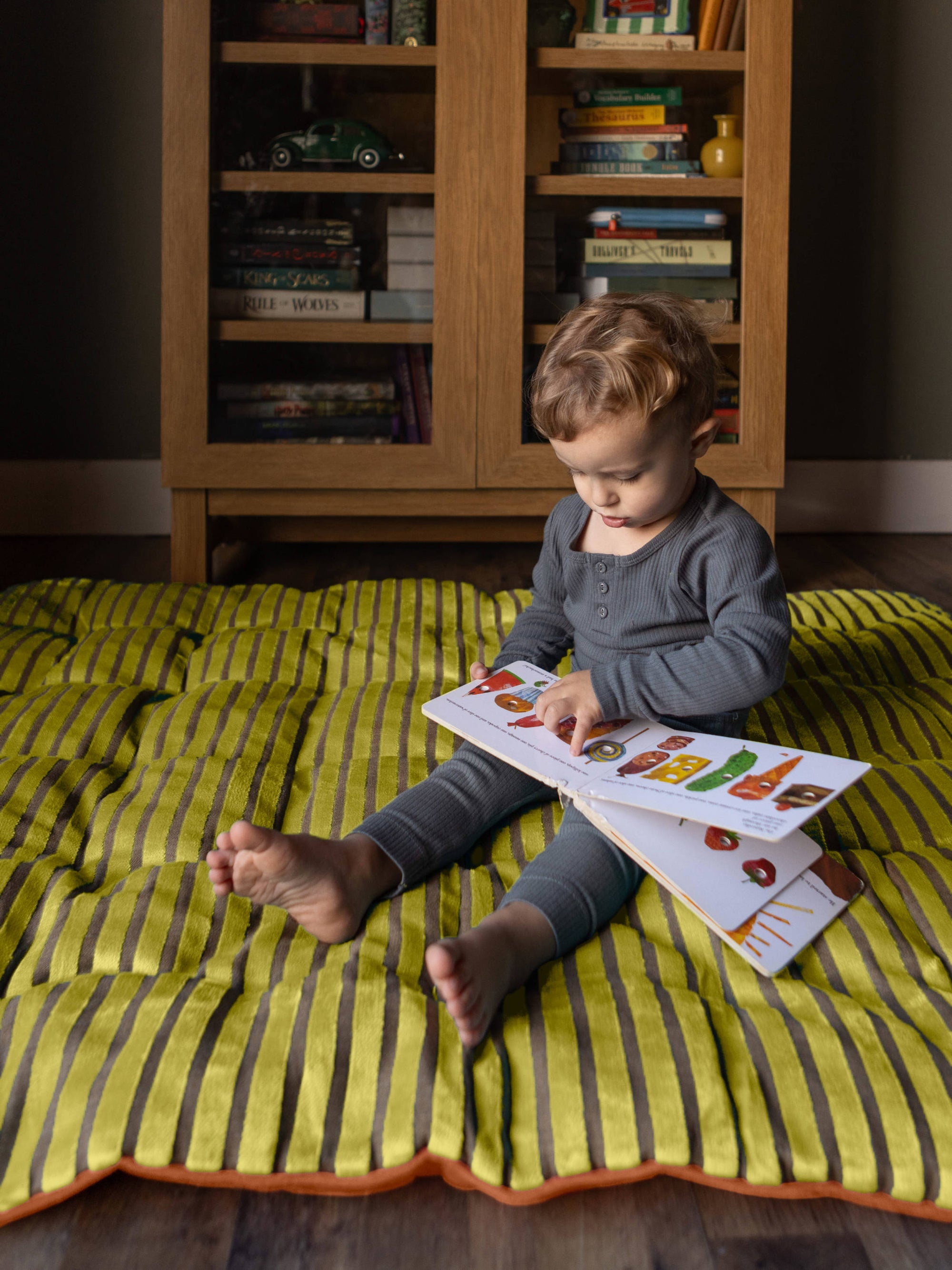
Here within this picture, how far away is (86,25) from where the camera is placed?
212 cm

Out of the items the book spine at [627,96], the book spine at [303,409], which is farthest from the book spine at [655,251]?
the book spine at [303,409]

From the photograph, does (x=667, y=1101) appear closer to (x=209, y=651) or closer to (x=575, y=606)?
(x=575, y=606)

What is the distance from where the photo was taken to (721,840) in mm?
779

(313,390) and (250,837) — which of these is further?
(313,390)

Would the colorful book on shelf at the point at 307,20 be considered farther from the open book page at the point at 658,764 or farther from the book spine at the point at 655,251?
the open book page at the point at 658,764

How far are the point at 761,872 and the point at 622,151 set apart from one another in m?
1.39

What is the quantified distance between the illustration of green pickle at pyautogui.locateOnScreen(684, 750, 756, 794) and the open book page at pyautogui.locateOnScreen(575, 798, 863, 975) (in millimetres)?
49

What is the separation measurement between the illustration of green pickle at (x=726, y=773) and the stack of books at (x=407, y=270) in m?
1.22

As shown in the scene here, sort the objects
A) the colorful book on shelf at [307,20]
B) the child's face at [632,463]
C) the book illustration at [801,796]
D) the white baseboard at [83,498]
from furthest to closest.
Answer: the white baseboard at [83,498]
the colorful book on shelf at [307,20]
the child's face at [632,463]
the book illustration at [801,796]

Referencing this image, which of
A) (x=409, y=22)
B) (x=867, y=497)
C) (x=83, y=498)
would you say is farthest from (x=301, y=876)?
Answer: (x=867, y=497)

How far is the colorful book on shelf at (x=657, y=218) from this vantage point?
178 centimetres

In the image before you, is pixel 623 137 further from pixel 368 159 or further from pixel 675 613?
pixel 675 613

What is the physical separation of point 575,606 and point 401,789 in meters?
0.23

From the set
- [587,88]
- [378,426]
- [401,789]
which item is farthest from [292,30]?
[401,789]
